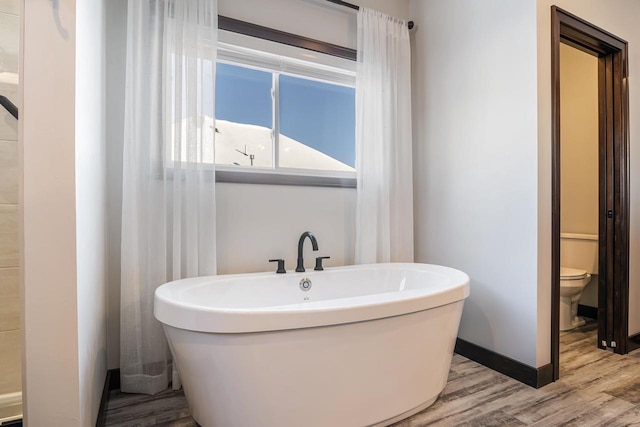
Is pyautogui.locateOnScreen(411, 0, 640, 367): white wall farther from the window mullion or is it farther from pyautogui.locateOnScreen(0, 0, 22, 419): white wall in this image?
pyautogui.locateOnScreen(0, 0, 22, 419): white wall

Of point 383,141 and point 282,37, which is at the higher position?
point 282,37

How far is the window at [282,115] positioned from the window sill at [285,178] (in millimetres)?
28

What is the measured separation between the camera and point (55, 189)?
101 cm

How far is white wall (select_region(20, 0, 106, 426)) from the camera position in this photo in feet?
3.20

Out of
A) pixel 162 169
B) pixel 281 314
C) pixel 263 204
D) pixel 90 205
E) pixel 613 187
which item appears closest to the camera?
pixel 281 314

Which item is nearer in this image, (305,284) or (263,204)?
(305,284)

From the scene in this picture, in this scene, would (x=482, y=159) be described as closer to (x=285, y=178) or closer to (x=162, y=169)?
(x=285, y=178)

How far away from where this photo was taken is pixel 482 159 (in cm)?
230

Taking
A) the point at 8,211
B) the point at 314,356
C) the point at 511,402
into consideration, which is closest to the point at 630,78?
the point at 511,402

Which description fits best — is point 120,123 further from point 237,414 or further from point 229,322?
point 237,414

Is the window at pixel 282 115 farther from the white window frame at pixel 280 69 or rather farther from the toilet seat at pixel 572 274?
the toilet seat at pixel 572 274

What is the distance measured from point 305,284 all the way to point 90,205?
1237 millimetres

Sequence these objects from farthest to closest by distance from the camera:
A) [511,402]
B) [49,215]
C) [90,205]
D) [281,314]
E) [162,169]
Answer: [162,169], [511,402], [90,205], [281,314], [49,215]

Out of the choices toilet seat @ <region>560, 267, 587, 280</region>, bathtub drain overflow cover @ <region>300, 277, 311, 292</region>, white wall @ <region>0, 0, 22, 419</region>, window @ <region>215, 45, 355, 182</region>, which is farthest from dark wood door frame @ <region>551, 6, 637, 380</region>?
white wall @ <region>0, 0, 22, 419</region>
